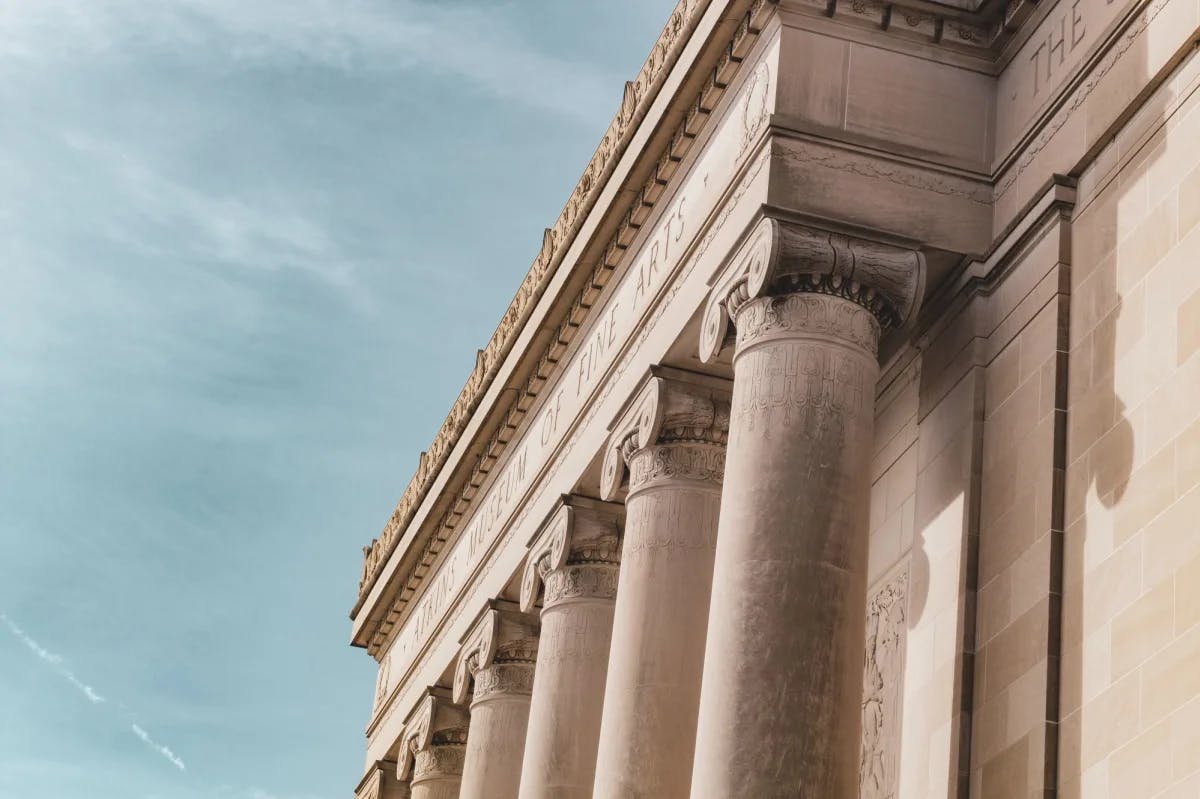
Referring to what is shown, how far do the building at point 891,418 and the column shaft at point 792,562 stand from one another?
0.04 metres

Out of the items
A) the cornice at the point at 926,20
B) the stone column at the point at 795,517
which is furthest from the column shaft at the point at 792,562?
the cornice at the point at 926,20

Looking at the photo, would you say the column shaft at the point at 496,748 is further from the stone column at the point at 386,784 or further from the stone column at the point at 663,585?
the stone column at the point at 386,784

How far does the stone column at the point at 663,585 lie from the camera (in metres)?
33.6

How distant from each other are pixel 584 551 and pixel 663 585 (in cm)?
630

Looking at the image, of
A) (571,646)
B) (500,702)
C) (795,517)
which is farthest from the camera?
(500,702)

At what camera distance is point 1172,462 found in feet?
81.9

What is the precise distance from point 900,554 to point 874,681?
1883mm

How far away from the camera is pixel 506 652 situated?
46.5 m

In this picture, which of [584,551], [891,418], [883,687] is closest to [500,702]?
[584,551]

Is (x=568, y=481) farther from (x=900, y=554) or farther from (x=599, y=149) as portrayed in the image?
(x=900, y=554)

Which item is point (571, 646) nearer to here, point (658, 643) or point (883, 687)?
point (658, 643)

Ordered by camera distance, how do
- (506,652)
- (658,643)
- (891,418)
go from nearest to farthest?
(891,418)
(658,643)
(506,652)

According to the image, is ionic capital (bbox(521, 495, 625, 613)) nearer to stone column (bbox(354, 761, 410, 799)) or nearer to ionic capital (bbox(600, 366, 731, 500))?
ionic capital (bbox(600, 366, 731, 500))

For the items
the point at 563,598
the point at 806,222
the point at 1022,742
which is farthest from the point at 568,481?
the point at 1022,742
